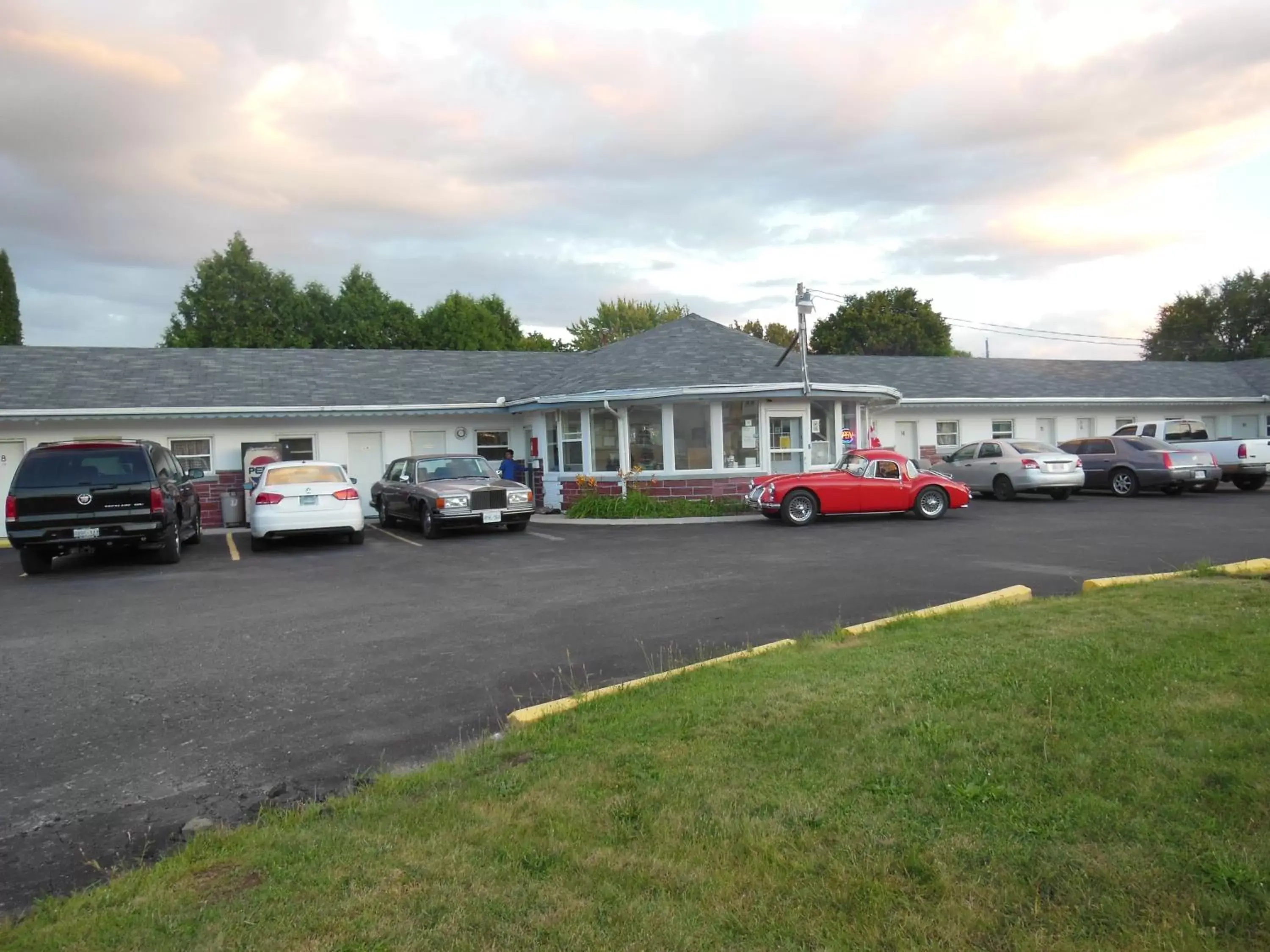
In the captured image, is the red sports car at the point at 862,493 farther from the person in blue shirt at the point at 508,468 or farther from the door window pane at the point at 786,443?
the person in blue shirt at the point at 508,468

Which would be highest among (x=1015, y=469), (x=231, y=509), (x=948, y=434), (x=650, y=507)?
(x=948, y=434)

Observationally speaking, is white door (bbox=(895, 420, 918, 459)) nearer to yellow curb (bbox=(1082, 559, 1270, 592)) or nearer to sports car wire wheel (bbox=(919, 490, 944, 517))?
sports car wire wheel (bbox=(919, 490, 944, 517))

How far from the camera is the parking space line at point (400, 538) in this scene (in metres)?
15.6

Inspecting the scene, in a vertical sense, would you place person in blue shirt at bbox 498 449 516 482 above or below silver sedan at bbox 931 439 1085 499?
above

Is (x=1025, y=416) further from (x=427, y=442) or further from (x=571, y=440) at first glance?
(x=427, y=442)

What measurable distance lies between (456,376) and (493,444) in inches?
100

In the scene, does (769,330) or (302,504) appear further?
(769,330)

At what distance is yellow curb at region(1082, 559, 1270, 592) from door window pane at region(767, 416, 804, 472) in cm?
1121

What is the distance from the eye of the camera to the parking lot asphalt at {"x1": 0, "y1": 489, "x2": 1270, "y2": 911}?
183 inches

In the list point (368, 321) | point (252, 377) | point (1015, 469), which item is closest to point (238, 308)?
point (368, 321)

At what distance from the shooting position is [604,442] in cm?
2086

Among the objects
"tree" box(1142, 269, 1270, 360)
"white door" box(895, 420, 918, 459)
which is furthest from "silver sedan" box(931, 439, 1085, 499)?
"tree" box(1142, 269, 1270, 360)

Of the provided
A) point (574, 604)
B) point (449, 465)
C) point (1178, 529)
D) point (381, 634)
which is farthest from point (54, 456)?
point (1178, 529)

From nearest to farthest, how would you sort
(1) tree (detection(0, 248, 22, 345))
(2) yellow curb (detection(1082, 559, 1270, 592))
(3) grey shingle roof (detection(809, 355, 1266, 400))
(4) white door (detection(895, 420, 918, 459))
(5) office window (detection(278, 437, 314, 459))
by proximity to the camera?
(2) yellow curb (detection(1082, 559, 1270, 592)), (5) office window (detection(278, 437, 314, 459)), (4) white door (detection(895, 420, 918, 459)), (3) grey shingle roof (detection(809, 355, 1266, 400)), (1) tree (detection(0, 248, 22, 345))
